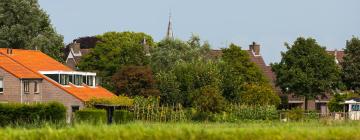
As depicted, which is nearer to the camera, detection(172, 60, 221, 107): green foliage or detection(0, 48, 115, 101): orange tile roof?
detection(0, 48, 115, 101): orange tile roof

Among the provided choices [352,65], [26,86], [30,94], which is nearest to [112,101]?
[30,94]

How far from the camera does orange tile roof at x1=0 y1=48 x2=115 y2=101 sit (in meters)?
78.6

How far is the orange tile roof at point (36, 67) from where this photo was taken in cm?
7862

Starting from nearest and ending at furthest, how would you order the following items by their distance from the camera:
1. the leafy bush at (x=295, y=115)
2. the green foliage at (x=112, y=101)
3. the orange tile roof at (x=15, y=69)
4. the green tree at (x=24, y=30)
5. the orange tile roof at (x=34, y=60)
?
the leafy bush at (x=295, y=115), the green foliage at (x=112, y=101), the orange tile roof at (x=15, y=69), the orange tile roof at (x=34, y=60), the green tree at (x=24, y=30)

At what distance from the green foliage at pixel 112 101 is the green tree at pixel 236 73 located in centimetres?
1268

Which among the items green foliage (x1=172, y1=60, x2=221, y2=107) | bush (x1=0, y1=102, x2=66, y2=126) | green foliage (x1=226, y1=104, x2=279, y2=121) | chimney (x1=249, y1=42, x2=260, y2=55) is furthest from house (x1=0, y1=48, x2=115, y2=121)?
chimney (x1=249, y1=42, x2=260, y2=55)

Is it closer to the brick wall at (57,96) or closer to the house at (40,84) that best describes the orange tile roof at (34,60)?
the house at (40,84)

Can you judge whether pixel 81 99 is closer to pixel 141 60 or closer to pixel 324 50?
pixel 141 60

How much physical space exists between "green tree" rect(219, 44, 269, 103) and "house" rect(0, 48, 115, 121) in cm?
1011

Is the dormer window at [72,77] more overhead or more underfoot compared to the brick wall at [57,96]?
more overhead

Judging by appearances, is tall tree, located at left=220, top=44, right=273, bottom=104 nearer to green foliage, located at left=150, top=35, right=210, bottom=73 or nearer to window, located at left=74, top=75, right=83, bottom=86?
green foliage, located at left=150, top=35, right=210, bottom=73

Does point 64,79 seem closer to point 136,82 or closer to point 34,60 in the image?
point 34,60

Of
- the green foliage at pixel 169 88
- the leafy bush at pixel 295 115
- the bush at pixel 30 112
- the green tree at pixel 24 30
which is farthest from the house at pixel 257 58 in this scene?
the bush at pixel 30 112

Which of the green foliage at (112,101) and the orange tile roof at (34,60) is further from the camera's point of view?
the orange tile roof at (34,60)
